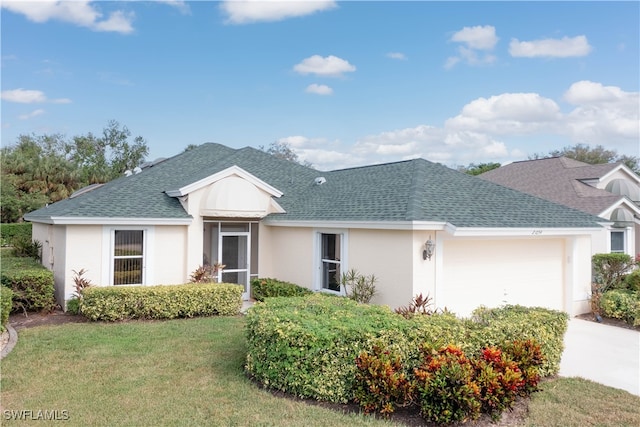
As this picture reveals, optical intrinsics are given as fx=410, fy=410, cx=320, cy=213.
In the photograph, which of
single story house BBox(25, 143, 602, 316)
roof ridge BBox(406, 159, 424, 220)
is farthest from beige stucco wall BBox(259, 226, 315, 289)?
roof ridge BBox(406, 159, 424, 220)

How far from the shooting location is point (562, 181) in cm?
2605

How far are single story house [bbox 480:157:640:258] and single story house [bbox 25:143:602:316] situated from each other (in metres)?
5.24

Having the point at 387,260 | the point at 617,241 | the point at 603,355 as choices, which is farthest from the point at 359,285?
the point at 617,241

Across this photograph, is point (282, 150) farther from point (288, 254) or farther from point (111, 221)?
point (111, 221)

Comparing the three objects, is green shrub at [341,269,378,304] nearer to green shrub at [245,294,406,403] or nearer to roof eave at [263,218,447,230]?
roof eave at [263,218,447,230]

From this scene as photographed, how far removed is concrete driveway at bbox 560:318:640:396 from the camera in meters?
9.28

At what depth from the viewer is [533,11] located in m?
17.0

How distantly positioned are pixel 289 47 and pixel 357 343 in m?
21.0

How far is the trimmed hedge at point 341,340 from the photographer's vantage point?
7457 millimetres

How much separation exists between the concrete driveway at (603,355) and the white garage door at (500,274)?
5.86 ft

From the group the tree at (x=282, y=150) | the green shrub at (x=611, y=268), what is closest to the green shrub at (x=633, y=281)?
the green shrub at (x=611, y=268)

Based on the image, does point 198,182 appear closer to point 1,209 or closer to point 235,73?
point 235,73

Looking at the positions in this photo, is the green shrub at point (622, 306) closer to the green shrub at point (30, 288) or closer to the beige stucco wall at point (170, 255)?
the beige stucco wall at point (170, 255)

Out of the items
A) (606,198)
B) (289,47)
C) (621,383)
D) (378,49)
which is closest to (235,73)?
(289,47)
